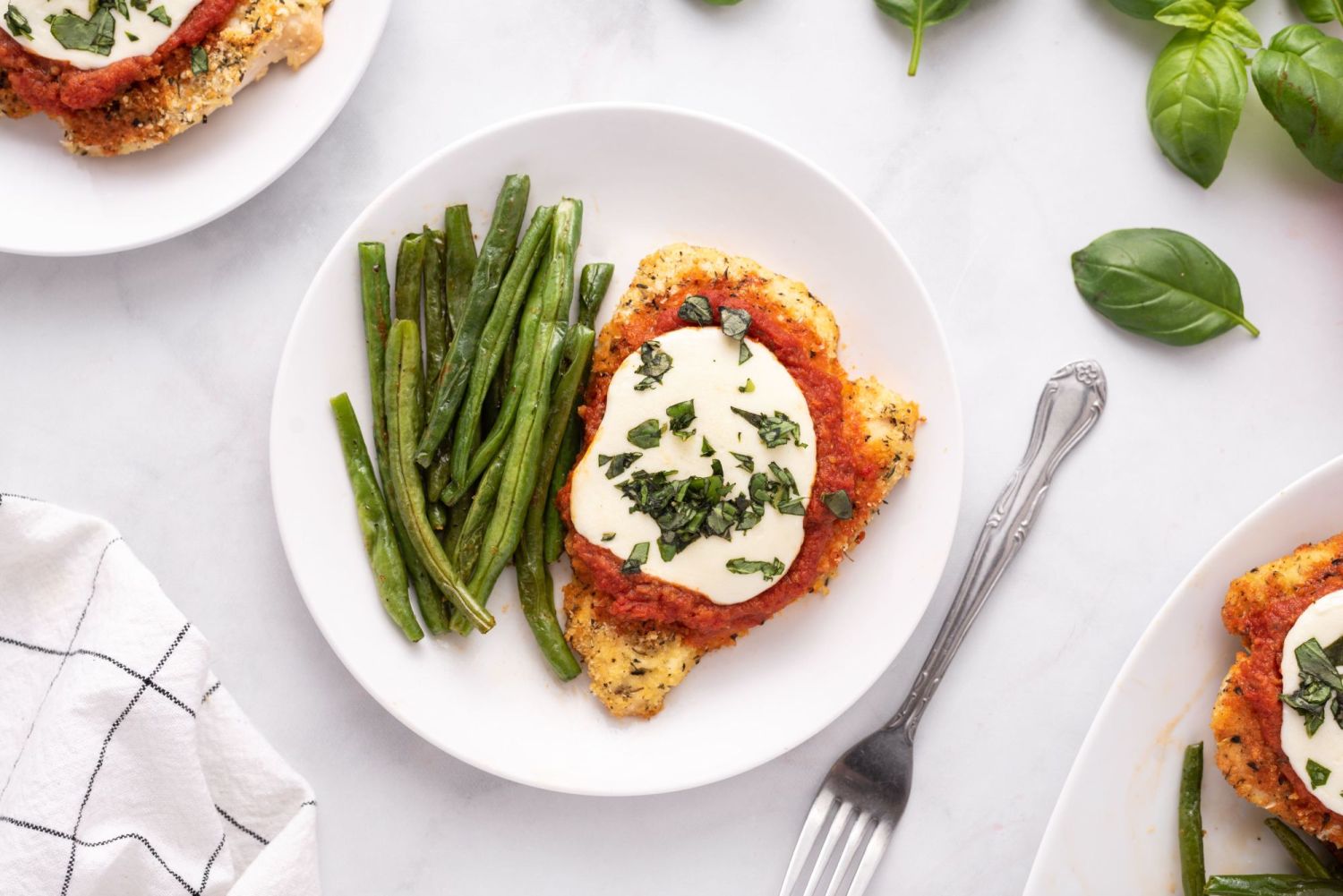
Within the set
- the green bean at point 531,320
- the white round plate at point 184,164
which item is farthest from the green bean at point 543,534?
the white round plate at point 184,164

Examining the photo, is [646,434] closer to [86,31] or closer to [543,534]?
[543,534]

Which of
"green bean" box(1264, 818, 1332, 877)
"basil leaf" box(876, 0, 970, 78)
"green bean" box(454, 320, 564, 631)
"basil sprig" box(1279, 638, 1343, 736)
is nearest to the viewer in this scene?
"basil sprig" box(1279, 638, 1343, 736)

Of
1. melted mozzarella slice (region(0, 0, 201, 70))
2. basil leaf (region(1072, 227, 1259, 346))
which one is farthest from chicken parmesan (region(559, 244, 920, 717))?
melted mozzarella slice (region(0, 0, 201, 70))

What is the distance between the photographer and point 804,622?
3.83 metres

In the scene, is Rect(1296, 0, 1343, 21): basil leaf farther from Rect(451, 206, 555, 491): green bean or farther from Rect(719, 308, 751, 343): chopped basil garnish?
Rect(451, 206, 555, 491): green bean

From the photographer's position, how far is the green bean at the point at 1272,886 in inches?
141

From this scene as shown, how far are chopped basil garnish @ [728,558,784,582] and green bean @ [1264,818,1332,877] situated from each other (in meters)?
1.99

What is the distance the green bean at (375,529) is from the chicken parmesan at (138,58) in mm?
1137

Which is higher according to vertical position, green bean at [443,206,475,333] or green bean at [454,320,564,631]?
green bean at [443,206,475,333]

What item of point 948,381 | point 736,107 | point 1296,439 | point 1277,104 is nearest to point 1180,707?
point 1296,439

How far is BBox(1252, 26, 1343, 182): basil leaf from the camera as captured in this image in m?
3.60

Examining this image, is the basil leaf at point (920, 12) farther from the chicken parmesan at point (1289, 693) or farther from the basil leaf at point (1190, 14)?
the chicken parmesan at point (1289, 693)

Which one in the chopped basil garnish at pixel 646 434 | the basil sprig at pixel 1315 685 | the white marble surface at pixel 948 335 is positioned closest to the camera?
the basil sprig at pixel 1315 685

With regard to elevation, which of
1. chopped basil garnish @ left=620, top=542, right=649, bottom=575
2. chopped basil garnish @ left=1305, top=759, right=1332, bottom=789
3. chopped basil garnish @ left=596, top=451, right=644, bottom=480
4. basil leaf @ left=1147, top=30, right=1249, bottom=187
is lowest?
chopped basil garnish @ left=1305, top=759, right=1332, bottom=789
